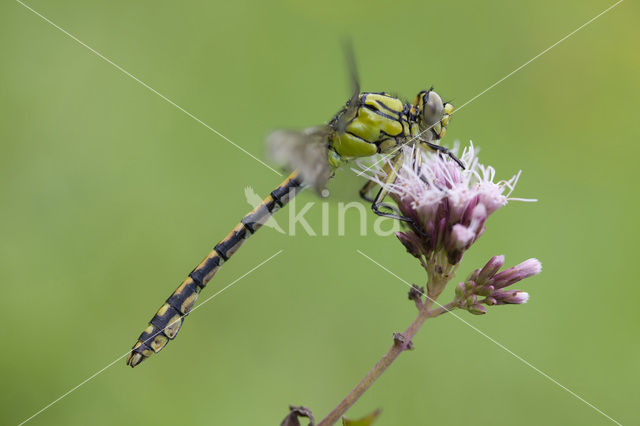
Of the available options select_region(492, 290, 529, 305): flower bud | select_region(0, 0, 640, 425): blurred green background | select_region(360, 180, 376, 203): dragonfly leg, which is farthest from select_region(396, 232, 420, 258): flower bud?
select_region(0, 0, 640, 425): blurred green background

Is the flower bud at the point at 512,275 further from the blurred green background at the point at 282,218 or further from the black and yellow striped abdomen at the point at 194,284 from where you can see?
the blurred green background at the point at 282,218

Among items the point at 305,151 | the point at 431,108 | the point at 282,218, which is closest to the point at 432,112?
the point at 431,108

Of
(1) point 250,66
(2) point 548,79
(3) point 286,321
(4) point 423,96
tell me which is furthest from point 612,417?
(1) point 250,66

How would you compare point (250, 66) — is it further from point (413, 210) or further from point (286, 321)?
point (413, 210)

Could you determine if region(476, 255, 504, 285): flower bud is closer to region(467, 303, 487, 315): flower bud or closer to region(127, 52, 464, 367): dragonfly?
region(467, 303, 487, 315): flower bud

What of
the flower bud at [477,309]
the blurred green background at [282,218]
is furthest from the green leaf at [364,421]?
the blurred green background at [282,218]

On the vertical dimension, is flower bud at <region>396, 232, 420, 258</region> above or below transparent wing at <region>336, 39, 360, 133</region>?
below
